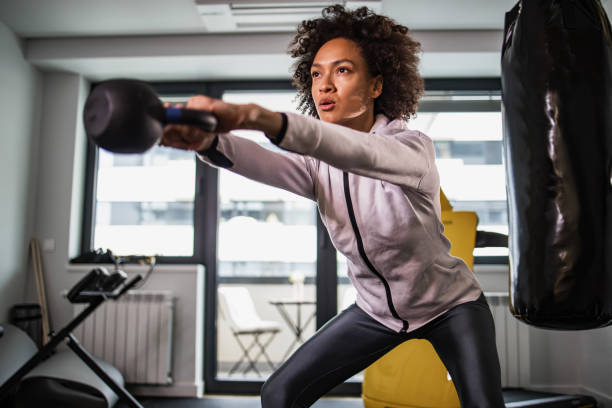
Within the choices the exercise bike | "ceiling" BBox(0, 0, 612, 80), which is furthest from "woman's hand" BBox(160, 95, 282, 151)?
"ceiling" BBox(0, 0, 612, 80)

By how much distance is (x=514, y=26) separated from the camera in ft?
3.29

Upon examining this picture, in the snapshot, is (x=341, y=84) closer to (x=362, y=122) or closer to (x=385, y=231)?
(x=362, y=122)

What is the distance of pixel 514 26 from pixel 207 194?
120 inches

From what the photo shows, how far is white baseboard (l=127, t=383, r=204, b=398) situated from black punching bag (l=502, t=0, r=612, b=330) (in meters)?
3.00

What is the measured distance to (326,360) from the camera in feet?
4.17

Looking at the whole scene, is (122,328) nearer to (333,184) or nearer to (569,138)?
(333,184)

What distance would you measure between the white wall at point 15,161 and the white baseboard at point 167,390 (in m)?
1.03

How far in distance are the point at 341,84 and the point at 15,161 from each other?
3068 mm

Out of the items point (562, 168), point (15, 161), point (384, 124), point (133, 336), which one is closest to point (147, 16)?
point (15, 161)

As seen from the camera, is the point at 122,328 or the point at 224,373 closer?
the point at 122,328

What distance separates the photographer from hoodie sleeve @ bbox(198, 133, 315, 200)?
1.00m

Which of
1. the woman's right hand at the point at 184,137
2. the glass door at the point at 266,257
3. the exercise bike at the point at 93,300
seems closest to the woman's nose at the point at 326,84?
the woman's right hand at the point at 184,137

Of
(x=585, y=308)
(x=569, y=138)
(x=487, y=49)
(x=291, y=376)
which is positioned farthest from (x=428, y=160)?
(x=487, y=49)

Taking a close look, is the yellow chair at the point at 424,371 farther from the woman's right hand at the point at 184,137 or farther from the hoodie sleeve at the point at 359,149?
the woman's right hand at the point at 184,137
